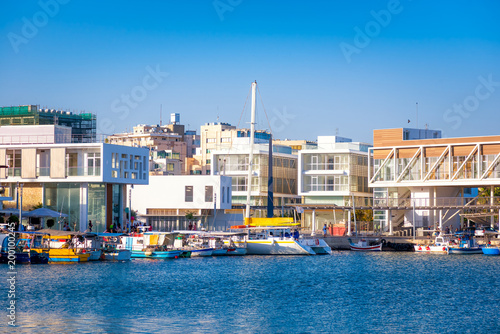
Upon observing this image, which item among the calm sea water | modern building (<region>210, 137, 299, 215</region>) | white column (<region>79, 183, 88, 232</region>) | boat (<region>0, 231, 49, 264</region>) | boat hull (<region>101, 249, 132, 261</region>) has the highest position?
modern building (<region>210, 137, 299, 215</region>)

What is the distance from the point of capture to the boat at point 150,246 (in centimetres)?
7894

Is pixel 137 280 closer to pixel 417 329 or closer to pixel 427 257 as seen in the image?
pixel 417 329

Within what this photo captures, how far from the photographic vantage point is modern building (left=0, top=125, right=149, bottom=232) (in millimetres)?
83688

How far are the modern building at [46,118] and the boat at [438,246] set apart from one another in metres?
38.1

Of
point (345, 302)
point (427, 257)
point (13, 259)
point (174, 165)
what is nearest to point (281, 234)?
point (427, 257)

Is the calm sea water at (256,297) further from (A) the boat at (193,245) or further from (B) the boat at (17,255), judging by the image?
(A) the boat at (193,245)

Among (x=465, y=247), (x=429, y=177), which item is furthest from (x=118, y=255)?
(x=429, y=177)

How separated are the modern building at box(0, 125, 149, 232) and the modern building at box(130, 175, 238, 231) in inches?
933

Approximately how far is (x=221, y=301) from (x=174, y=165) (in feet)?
396

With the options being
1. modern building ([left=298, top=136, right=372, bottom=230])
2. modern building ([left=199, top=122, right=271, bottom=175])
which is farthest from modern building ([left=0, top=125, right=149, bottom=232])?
modern building ([left=199, top=122, right=271, bottom=175])

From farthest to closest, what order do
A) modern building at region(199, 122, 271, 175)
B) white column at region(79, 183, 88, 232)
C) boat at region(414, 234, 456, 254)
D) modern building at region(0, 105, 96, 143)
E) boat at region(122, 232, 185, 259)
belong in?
1. modern building at region(199, 122, 271, 175)
2. modern building at region(0, 105, 96, 143)
3. boat at region(414, 234, 456, 254)
4. white column at region(79, 183, 88, 232)
5. boat at region(122, 232, 185, 259)

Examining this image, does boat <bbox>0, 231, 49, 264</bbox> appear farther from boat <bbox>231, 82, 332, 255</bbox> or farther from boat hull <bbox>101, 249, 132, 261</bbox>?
boat <bbox>231, 82, 332, 255</bbox>

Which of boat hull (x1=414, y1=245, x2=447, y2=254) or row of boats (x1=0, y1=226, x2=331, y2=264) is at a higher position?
Result: row of boats (x1=0, y1=226, x2=331, y2=264)

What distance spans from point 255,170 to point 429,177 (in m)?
31.5
